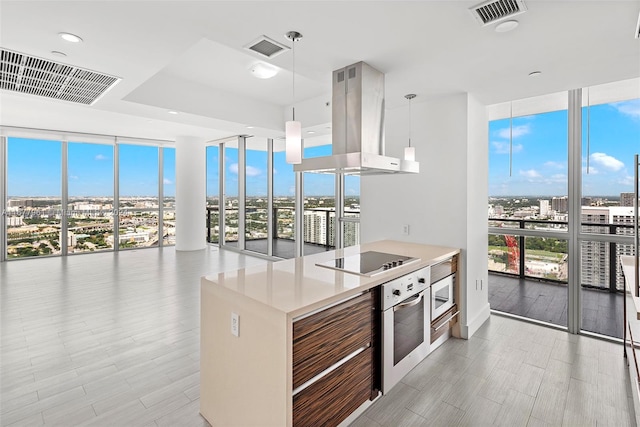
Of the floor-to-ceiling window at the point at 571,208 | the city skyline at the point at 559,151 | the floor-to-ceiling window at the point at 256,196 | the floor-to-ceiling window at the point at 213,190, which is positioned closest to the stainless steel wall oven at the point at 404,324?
the floor-to-ceiling window at the point at 571,208

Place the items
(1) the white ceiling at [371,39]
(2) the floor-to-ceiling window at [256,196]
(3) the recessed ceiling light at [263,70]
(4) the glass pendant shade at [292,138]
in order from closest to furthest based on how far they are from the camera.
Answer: (1) the white ceiling at [371,39] < (4) the glass pendant shade at [292,138] < (3) the recessed ceiling light at [263,70] < (2) the floor-to-ceiling window at [256,196]

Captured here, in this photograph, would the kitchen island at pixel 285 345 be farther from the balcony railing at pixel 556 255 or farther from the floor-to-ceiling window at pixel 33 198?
Answer: the floor-to-ceiling window at pixel 33 198

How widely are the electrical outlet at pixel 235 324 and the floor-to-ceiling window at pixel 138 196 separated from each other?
746 cm

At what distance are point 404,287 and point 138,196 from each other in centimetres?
778

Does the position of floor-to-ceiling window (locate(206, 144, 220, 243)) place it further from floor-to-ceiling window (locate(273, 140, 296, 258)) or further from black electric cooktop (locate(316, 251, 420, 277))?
black electric cooktop (locate(316, 251, 420, 277))

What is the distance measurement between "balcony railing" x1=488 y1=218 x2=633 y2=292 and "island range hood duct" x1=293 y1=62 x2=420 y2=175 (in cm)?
190

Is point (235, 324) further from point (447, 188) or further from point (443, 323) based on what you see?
point (447, 188)

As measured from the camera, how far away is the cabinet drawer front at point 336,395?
1.60 m

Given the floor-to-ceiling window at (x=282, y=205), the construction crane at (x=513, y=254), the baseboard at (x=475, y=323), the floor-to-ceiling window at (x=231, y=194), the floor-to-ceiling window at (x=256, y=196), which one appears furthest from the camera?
the floor-to-ceiling window at (x=231, y=194)

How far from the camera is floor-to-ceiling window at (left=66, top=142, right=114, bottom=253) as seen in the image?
718 centimetres

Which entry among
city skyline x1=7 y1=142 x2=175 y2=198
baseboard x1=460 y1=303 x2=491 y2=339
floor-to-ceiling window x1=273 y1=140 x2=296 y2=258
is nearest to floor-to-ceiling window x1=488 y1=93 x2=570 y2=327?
baseboard x1=460 y1=303 x2=491 y2=339

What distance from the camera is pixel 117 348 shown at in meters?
2.87

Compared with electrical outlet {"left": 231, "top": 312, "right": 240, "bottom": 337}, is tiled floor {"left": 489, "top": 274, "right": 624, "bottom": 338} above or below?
below

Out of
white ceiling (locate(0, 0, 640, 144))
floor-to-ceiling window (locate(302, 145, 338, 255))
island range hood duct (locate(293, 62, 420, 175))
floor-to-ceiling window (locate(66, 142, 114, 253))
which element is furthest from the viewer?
floor-to-ceiling window (locate(66, 142, 114, 253))
